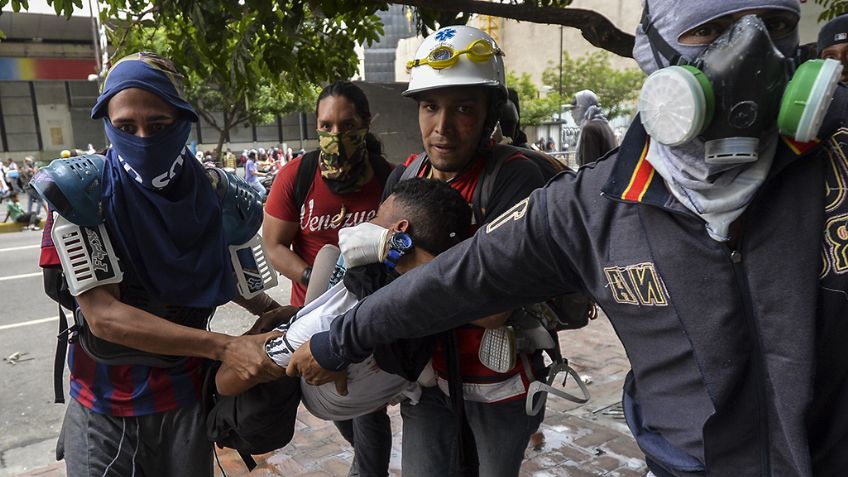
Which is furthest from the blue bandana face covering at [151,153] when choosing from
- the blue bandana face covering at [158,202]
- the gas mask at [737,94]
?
the gas mask at [737,94]

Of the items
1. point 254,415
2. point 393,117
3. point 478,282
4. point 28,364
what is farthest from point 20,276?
point 478,282

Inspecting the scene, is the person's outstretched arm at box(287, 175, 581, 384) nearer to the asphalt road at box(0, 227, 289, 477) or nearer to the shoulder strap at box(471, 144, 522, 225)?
the shoulder strap at box(471, 144, 522, 225)

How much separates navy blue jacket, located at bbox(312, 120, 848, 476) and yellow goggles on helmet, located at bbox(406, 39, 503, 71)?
0.97 m

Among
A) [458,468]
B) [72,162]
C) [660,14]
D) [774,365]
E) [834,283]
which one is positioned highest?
[660,14]

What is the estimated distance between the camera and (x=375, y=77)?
4288 centimetres

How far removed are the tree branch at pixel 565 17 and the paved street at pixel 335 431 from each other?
2.31 m

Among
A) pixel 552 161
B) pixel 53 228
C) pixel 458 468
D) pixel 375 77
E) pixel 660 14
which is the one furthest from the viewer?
pixel 375 77

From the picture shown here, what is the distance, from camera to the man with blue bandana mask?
1.92m

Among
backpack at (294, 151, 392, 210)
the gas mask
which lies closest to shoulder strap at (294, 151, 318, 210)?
backpack at (294, 151, 392, 210)

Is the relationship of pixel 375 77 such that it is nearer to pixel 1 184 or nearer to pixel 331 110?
pixel 1 184

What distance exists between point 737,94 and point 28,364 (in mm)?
6489

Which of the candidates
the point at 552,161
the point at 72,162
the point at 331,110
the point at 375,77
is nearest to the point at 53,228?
the point at 72,162

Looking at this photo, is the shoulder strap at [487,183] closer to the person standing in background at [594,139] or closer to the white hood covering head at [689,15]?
the white hood covering head at [689,15]

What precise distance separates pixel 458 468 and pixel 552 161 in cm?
118
